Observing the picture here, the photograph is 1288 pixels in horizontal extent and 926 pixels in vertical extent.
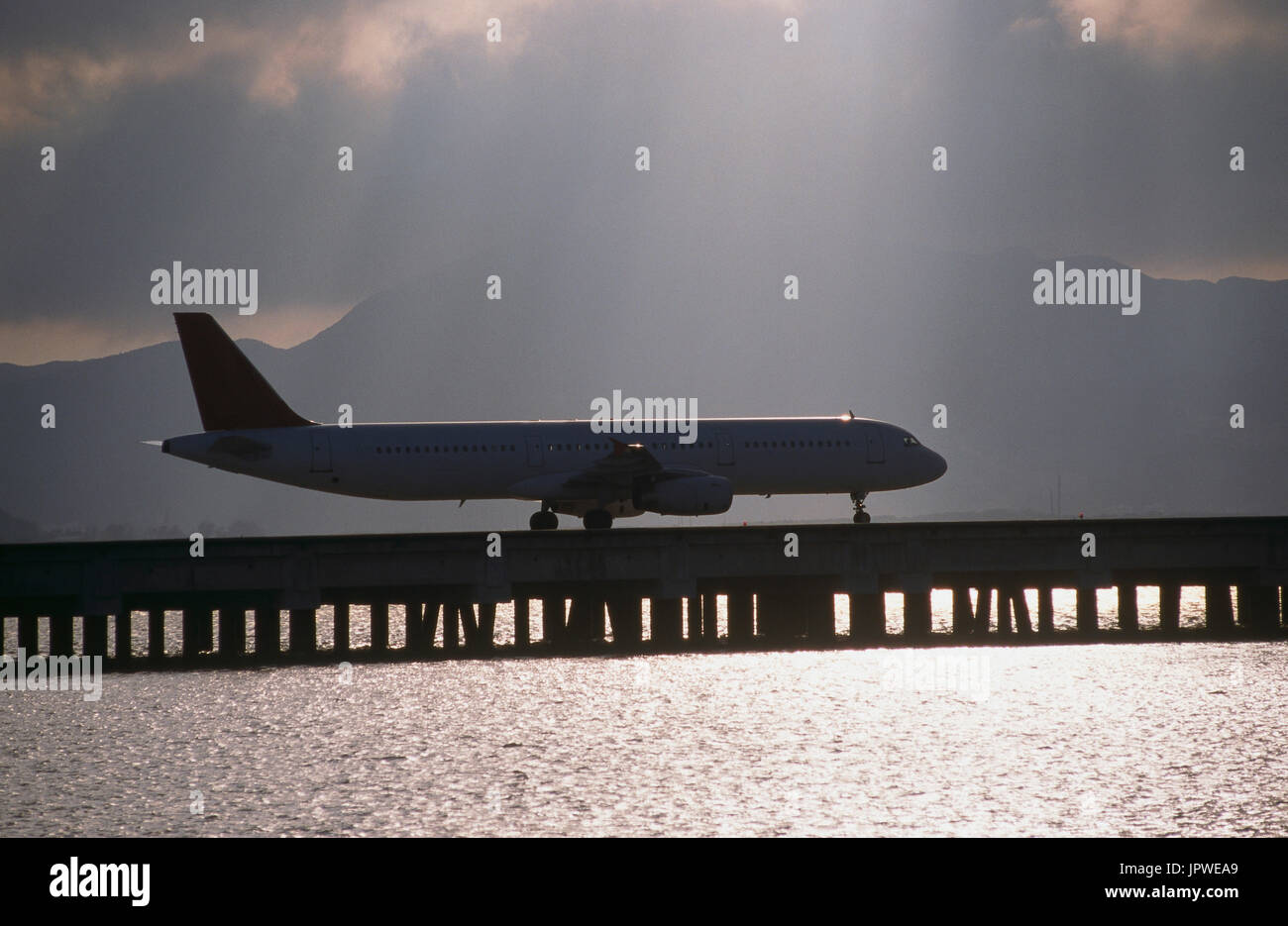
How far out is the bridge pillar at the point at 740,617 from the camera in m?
69.8

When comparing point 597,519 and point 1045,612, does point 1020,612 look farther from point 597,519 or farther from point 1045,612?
point 597,519

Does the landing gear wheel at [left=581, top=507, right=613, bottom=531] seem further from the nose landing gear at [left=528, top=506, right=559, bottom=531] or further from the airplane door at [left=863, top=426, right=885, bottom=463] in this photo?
the airplane door at [left=863, top=426, right=885, bottom=463]

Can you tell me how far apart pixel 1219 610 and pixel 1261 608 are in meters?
2.53

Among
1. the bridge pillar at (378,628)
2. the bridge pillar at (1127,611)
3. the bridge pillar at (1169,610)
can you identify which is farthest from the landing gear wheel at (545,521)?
the bridge pillar at (1169,610)

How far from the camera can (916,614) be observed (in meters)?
68.4

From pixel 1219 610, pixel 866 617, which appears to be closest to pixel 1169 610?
pixel 1219 610

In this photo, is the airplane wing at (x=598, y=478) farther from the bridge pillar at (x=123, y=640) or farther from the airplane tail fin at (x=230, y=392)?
the bridge pillar at (x=123, y=640)

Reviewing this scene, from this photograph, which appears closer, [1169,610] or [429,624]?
[429,624]

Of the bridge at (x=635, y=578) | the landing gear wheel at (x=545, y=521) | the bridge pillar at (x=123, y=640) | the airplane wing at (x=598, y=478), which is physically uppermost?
the airplane wing at (x=598, y=478)

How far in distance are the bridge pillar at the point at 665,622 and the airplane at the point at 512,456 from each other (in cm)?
446

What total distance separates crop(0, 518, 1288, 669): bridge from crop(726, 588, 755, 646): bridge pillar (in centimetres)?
12

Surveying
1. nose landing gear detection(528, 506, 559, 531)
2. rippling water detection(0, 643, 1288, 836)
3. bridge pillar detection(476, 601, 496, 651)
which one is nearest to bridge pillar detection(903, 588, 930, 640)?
rippling water detection(0, 643, 1288, 836)
